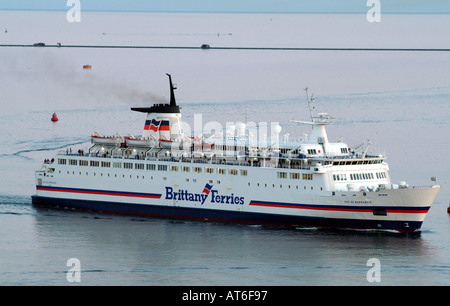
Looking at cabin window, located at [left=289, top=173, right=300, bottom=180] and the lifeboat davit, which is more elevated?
the lifeboat davit

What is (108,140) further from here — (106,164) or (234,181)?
(234,181)

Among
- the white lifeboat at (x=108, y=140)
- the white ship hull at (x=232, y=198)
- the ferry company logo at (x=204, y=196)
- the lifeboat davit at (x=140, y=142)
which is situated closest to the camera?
the white ship hull at (x=232, y=198)

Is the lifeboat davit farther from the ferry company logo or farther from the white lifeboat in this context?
the ferry company logo

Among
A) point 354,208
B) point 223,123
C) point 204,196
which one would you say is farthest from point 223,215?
point 223,123

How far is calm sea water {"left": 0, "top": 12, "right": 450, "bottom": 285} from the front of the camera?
4934 cm

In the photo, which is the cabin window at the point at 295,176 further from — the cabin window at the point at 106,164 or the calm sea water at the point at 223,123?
the cabin window at the point at 106,164

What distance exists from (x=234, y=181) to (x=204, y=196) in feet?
7.82

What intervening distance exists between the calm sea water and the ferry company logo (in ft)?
5.80

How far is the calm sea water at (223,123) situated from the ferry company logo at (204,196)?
5.80ft

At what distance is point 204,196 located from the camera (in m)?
62.0

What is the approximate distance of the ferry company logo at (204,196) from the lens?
61156mm

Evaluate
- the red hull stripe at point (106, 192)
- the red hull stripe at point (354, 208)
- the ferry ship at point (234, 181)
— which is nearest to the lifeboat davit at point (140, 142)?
the ferry ship at point (234, 181)

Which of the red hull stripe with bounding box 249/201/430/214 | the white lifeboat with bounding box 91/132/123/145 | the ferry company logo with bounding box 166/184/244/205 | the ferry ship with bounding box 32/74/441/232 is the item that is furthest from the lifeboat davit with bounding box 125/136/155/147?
the red hull stripe with bounding box 249/201/430/214

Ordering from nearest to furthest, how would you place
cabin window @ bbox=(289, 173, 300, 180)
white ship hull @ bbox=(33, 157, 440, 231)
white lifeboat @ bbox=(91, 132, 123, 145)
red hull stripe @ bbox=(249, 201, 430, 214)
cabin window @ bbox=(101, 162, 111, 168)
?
red hull stripe @ bbox=(249, 201, 430, 214) < white ship hull @ bbox=(33, 157, 440, 231) < cabin window @ bbox=(289, 173, 300, 180) < cabin window @ bbox=(101, 162, 111, 168) < white lifeboat @ bbox=(91, 132, 123, 145)
